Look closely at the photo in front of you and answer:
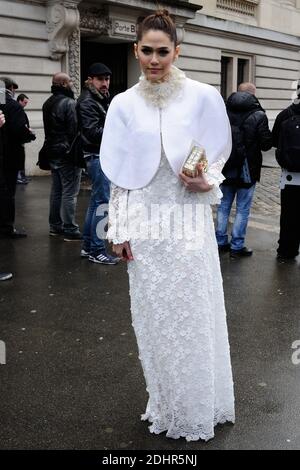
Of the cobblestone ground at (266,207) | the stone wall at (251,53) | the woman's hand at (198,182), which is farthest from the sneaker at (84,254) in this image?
the stone wall at (251,53)

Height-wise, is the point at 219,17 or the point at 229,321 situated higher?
the point at 219,17

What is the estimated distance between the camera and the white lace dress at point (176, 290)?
10.1 ft

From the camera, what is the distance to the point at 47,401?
12.1 feet

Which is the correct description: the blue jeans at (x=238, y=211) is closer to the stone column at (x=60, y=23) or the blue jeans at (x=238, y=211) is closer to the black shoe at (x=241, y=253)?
the black shoe at (x=241, y=253)

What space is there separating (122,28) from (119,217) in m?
14.7

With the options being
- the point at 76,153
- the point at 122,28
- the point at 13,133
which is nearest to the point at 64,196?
the point at 76,153

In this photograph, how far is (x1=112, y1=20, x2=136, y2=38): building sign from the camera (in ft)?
54.3

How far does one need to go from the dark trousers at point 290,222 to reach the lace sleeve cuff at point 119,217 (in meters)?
4.36

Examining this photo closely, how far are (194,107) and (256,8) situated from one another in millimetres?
22856

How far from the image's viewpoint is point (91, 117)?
6645 mm

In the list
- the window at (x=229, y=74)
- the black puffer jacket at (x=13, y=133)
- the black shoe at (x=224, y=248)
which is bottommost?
the black shoe at (x=224, y=248)

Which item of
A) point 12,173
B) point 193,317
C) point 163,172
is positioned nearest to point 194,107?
point 163,172

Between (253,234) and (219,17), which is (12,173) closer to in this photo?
(253,234)

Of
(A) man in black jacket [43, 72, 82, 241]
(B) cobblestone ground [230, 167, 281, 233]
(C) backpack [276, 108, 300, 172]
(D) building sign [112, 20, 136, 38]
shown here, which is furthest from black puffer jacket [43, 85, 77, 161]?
(D) building sign [112, 20, 136, 38]
